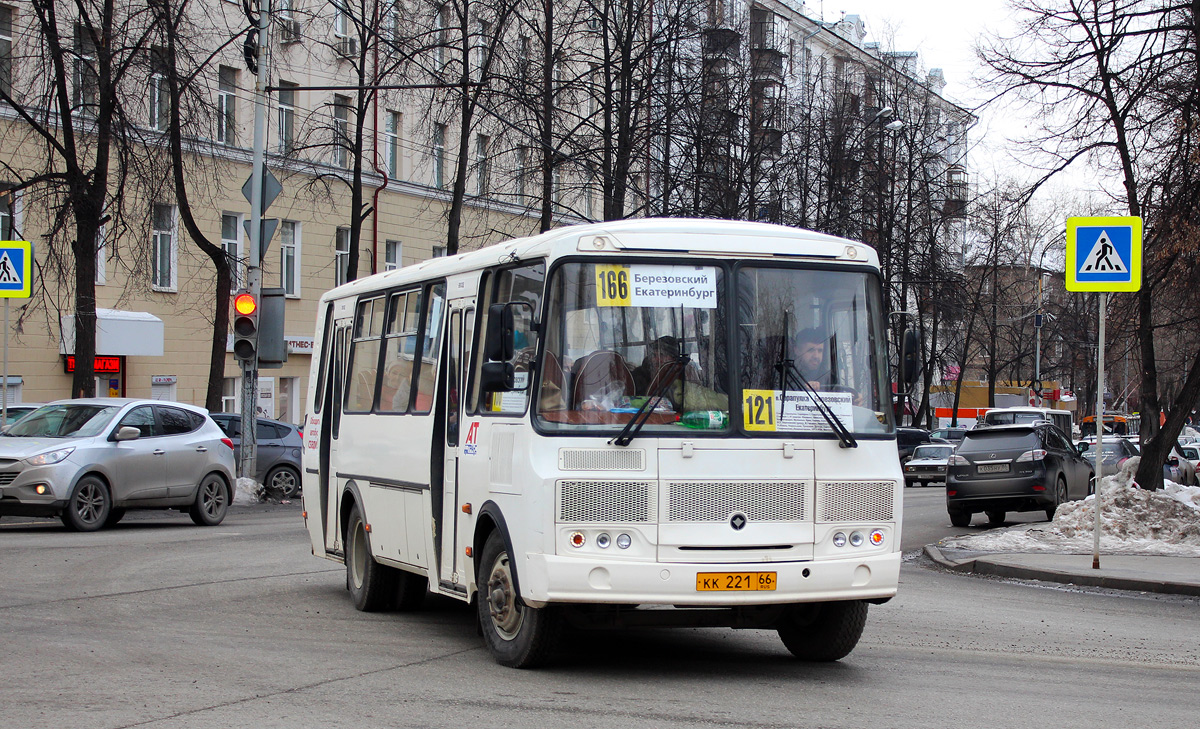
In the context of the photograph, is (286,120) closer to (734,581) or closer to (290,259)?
(290,259)

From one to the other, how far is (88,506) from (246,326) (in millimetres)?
6740

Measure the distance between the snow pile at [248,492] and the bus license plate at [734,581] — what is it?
60.7 feet

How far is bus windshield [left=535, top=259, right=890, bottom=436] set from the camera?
8.11 metres

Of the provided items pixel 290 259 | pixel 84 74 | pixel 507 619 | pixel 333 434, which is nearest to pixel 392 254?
pixel 290 259

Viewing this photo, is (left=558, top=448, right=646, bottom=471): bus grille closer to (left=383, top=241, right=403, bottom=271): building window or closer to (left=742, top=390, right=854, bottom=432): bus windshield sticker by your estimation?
(left=742, top=390, right=854, bottom=432): bus windshield sticker

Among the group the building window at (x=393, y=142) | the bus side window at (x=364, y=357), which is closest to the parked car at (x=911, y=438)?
the building window at (x=393, y=142)

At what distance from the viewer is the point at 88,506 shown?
18047 millimetres

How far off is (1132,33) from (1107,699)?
13479mm

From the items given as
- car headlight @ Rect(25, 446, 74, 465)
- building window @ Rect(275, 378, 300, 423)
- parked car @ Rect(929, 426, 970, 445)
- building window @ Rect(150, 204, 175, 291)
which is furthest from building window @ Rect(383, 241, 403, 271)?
car headlight @ Rect(25, 446, 74, 465)

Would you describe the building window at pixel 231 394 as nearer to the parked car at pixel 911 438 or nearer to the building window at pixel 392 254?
the building window at pixel 392 254

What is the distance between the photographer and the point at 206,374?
38094 millimetres

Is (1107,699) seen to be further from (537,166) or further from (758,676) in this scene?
(537,166)

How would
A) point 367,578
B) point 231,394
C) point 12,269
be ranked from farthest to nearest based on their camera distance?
point 231,394 < point 12,269 < point 367,578

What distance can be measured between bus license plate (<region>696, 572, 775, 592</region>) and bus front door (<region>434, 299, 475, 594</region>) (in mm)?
1947
